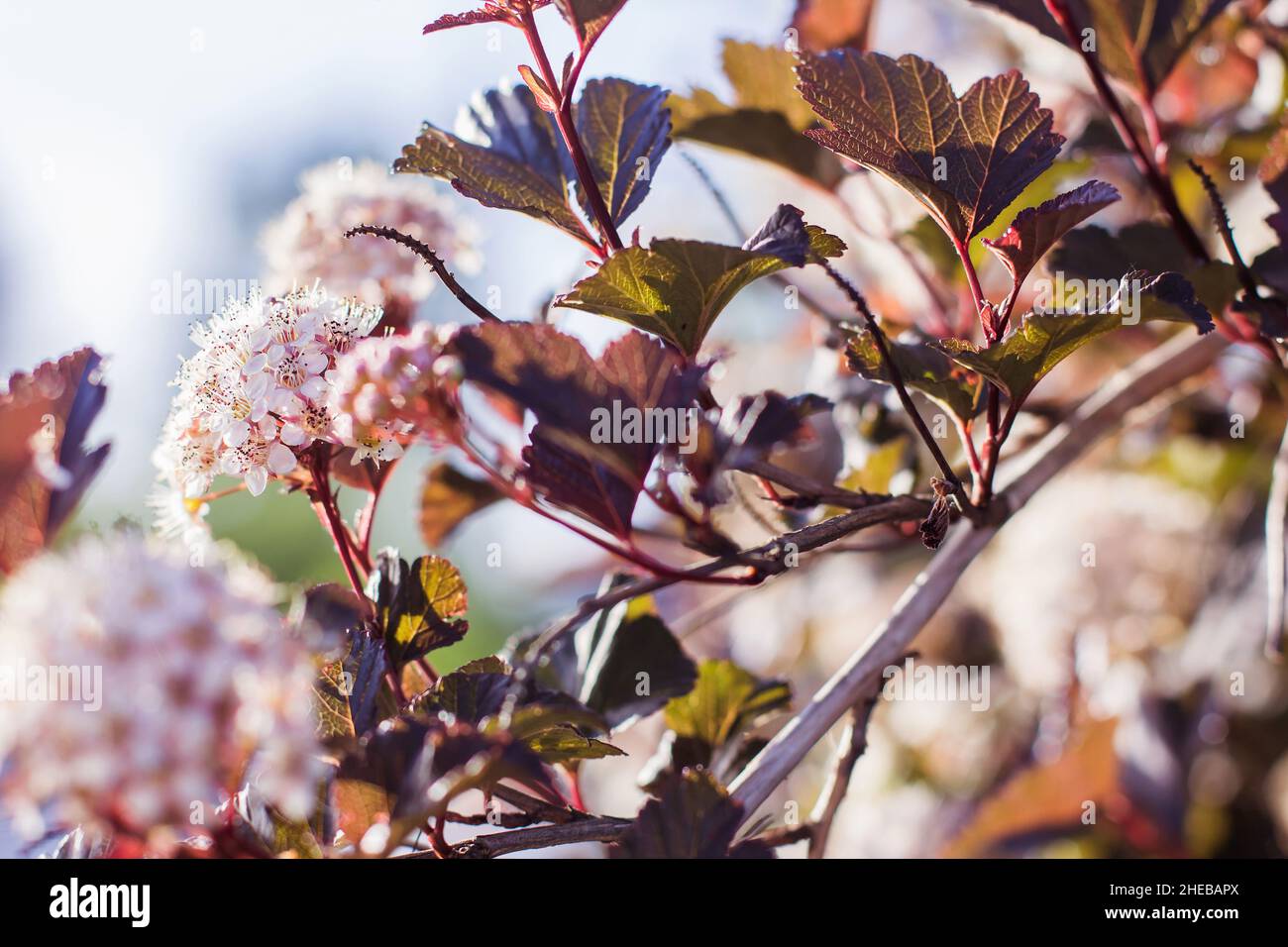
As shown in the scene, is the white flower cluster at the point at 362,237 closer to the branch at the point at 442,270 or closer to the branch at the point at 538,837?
the branch at the point at 442,270

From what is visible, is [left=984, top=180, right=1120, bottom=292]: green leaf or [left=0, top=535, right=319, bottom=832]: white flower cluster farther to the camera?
[left=984, top=180, right=1120, bottom=292]: green leaf

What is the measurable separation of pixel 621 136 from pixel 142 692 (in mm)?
353

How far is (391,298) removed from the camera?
66 centimetres

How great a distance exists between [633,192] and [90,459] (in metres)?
0.27

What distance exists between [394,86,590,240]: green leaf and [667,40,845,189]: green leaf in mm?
145

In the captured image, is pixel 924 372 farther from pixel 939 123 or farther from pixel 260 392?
pixel 260 392

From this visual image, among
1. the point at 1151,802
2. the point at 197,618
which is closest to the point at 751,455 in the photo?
the point at 197,618

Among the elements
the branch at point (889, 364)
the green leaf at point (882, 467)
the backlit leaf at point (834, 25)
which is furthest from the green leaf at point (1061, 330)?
the backlit leaf at point (834, 25)

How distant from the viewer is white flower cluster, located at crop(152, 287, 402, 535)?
453 millimetres

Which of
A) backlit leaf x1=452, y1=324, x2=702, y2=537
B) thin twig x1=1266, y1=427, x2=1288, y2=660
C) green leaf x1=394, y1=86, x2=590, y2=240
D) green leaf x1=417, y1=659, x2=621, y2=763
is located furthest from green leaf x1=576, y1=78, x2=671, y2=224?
thin twig x1=1266, y1=427, x2=1288, y2=660

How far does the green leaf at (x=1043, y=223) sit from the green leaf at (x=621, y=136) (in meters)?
0.16

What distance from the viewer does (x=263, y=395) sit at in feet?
1.48

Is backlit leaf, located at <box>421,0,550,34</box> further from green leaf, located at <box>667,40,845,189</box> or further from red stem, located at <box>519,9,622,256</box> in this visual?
green leaf, located at <box>667,40,845,189</box>

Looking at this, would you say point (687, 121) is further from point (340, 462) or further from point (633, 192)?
point (340, 462)
